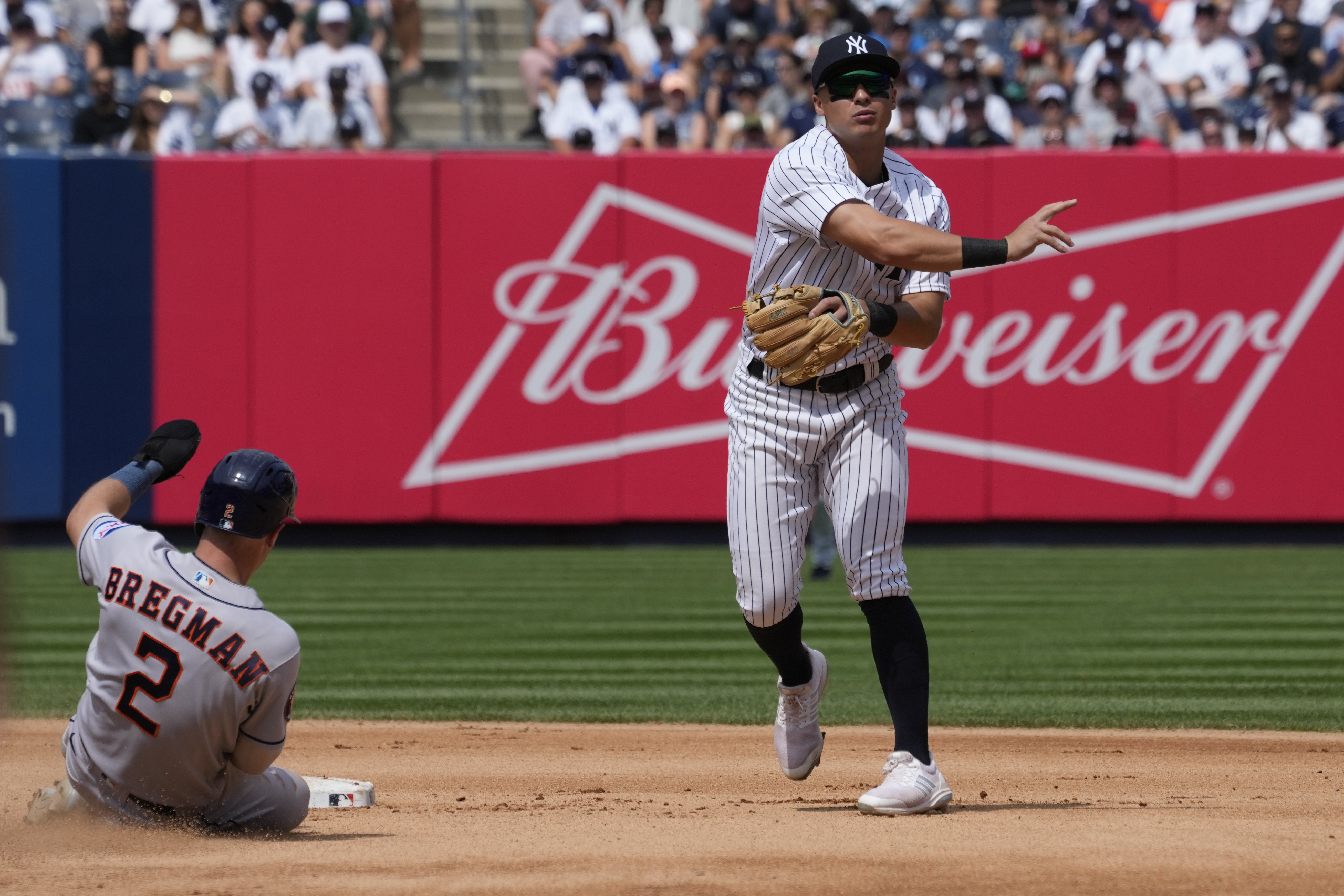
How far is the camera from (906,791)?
4.62 m

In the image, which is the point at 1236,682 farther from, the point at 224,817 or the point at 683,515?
the point at 683,515

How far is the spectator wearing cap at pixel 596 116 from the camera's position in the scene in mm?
15648

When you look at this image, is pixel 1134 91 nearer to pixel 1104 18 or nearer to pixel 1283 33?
pixel 1104 18

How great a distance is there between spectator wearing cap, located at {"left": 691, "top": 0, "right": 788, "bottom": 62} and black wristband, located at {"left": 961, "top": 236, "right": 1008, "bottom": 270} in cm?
1273

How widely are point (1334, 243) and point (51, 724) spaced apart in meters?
11.1

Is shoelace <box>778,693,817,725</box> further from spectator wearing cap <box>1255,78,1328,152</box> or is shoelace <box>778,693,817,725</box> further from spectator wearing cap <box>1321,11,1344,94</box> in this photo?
spectator wearing cap <box>1321,11,1344,94</box>

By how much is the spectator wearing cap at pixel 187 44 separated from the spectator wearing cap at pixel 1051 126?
290 inches

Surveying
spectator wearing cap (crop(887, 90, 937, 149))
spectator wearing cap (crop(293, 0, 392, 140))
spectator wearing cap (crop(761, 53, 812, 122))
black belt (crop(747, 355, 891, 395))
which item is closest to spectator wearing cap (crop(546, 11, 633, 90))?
spectator wearing cap (crop(761, 53, 812, 122))

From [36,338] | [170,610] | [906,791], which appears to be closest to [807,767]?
[906,791]

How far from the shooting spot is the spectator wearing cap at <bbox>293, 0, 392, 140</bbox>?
15945 millimetres

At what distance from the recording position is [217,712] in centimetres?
410

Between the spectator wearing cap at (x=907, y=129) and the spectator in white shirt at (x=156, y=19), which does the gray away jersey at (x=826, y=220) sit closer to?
the spectator wearing cap at (x=907, y=129)

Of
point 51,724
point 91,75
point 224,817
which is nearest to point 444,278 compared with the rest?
point 91,75

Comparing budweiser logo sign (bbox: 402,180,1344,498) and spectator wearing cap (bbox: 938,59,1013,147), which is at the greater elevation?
spectator wearing cap (bbox: 938,59,1013,147)
